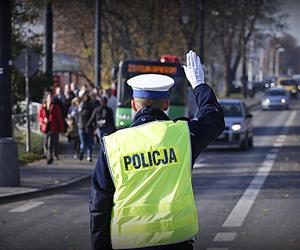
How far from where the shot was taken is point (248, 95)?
275 feet

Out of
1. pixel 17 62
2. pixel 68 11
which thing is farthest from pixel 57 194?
pixel 68 11

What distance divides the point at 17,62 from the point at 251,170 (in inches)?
222

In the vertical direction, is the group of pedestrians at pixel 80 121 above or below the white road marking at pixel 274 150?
above

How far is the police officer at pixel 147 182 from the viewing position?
4.34 m

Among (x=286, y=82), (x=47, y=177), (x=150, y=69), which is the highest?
(x=150, y=69)

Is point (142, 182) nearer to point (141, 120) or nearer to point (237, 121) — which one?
point (141, 120)

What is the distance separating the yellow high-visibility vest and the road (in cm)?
493

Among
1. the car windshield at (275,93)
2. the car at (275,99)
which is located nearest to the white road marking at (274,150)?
the car at (275,99)

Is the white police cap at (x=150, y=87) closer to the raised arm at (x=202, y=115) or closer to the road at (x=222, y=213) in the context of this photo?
the raised arm at (x=202, y=115)

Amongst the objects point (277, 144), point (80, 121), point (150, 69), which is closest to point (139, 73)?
point (150, 69)

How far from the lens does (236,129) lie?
24.8 meters

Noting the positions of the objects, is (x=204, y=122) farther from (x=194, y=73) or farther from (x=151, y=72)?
(x=151, y=72)

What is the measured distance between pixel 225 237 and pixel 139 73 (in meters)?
17.1

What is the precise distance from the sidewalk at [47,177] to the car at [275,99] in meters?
37.5
